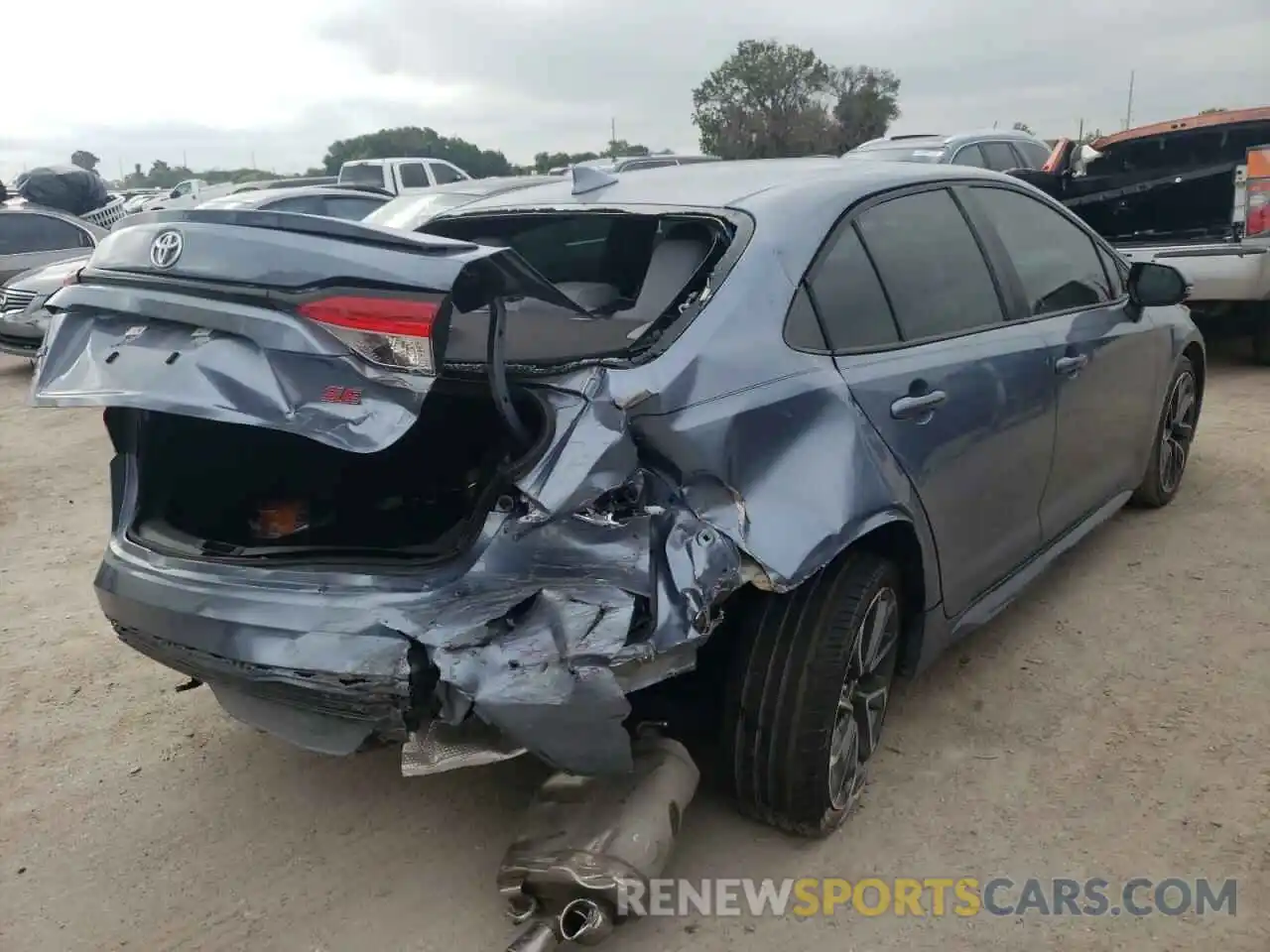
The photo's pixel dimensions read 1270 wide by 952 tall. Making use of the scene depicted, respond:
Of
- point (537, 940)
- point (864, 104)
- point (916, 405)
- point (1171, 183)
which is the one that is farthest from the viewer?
point (864, 104)

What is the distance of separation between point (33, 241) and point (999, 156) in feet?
33.2

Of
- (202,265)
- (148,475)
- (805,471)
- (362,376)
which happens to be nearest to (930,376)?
(805,471)

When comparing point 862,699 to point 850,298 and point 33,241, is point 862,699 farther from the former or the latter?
point 33,241

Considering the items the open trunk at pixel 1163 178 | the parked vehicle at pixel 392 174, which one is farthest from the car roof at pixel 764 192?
the parked vehicle at pixel 392 174

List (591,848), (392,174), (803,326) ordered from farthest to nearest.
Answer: (392,174) < (803,326) < (591,848)

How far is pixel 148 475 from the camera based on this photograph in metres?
2.85

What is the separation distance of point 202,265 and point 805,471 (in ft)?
4.64

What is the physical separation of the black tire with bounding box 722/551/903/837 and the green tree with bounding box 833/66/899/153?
1381 inches

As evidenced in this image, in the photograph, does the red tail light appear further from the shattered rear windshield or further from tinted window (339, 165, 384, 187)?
tinted window (339, 165, 384, 187)

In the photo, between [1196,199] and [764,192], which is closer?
[764,192]

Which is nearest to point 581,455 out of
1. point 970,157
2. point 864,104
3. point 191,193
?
point 970,157

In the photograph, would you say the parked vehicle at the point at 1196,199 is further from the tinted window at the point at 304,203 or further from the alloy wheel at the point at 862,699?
the tinted window at the point at 304,203

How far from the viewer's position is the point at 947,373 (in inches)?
118

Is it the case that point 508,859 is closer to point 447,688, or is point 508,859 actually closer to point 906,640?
point 447,688
